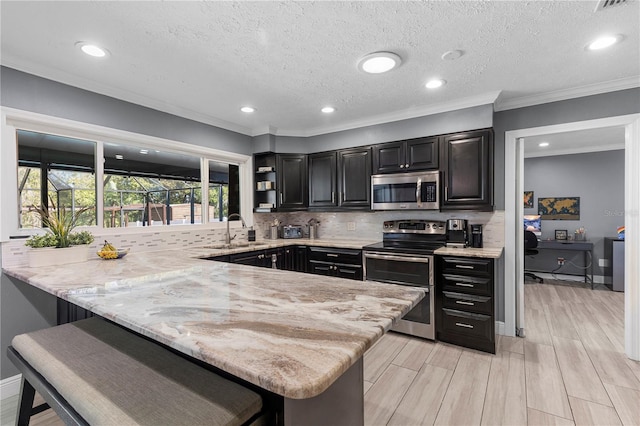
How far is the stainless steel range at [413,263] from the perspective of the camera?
9.74ft

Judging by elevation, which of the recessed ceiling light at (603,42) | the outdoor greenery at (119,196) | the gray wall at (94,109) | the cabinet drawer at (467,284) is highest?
the recessed ceiling light at (603,42)

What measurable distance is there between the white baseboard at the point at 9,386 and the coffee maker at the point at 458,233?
13.0 ft

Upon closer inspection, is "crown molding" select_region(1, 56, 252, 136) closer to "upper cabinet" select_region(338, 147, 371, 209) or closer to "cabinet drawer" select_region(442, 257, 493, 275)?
"upper cabinet" select_region(338, 147, 371, 209)

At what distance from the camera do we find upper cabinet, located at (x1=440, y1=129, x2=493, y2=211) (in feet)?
9.70

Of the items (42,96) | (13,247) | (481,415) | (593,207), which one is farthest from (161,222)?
(593,207)

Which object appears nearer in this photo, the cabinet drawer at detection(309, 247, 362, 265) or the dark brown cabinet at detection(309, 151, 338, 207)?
the cabinet drawer at detection(309, 247, 362, 265)

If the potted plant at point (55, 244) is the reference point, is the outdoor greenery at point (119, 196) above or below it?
above

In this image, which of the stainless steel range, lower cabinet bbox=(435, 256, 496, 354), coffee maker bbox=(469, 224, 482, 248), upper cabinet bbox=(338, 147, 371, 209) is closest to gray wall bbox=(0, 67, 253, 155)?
upper cabinet bbox=(338, 147, 371, 209)

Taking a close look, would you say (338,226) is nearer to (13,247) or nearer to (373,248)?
(373,248)

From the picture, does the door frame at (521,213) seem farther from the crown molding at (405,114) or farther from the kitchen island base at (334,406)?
the kitchen island base at (334,406)

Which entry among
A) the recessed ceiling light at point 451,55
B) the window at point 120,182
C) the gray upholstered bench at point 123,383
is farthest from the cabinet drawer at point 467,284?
the window at point 120,182

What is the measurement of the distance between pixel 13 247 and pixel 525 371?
13.4 ft

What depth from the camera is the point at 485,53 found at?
2141 millimetres

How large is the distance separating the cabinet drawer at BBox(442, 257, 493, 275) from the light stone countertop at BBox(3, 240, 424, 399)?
1754 mm
